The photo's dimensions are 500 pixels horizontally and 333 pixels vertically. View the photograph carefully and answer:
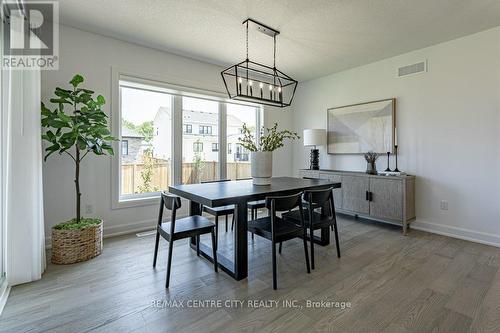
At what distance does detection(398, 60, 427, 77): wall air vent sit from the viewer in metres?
3.64

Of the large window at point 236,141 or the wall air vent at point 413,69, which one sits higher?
the wall air vent at point 413,69

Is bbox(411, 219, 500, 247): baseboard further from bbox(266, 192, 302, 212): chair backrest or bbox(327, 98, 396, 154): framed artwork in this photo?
bbox(266, 192, 302, 212): chair backrest

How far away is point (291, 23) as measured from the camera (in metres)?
2.93

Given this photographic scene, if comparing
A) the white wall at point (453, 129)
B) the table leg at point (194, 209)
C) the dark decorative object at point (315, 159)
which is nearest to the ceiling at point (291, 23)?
the white wall at point (453, 129)

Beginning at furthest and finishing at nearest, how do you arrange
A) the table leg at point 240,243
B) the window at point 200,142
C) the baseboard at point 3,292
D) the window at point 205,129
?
the window at point 205,129 < the window at point 200,142 < the table leg at point 240,243 < the baseboard at point 3,292

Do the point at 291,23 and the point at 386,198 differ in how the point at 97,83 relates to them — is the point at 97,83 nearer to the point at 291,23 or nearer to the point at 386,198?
the point at 291,23

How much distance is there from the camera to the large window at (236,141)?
15.7ft

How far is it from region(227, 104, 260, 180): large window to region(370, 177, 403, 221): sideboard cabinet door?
2399mm

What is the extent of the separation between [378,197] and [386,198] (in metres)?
0.11

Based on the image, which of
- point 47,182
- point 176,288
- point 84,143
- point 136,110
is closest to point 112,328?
point 176,288

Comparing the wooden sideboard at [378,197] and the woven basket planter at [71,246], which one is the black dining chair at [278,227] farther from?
the wooden sideboard at [378,197]

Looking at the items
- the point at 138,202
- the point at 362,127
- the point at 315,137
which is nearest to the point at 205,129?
the point at 138,202

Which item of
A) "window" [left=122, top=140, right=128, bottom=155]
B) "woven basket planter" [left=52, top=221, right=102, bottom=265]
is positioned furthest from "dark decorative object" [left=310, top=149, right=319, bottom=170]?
"woven basket planter" [left=52, top=221, right=102, bottom=265]

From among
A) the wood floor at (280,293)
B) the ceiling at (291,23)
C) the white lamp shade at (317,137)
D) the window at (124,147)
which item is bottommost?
the wood floor at (280,293)
